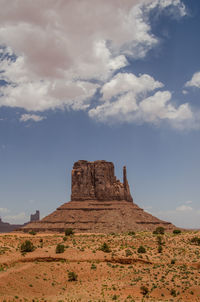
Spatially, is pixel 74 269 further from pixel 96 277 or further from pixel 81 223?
pixel 81 223

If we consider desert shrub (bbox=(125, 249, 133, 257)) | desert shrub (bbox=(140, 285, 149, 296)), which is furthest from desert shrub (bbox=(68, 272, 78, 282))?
desert shrub (bbox=(125, 249, 133, 257))

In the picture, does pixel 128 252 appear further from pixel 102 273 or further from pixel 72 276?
pixel 72 276

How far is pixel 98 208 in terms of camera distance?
134m

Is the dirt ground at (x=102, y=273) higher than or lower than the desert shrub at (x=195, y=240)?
lower

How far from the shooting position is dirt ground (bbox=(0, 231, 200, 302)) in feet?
124

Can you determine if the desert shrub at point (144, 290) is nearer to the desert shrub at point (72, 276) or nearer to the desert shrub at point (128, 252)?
the desert shrub at point (72, 276)

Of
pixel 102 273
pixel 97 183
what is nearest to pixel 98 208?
pixel 97 183

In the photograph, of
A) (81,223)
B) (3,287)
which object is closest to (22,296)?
(3,287)

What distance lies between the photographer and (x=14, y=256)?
49562 mm

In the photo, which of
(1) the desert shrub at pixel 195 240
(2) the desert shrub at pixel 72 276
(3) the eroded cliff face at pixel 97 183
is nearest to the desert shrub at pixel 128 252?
(2) the desert shrub at pixel 72 276

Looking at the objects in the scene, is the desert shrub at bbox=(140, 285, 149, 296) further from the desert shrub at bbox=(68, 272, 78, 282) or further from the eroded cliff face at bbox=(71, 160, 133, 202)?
the eroded cliff face at bbox=(71, 160, 133, 202)

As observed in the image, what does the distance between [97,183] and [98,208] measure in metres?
16.1

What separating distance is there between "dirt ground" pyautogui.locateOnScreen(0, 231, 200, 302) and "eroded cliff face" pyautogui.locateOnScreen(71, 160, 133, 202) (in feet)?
267

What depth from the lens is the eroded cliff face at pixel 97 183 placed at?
474 ft
